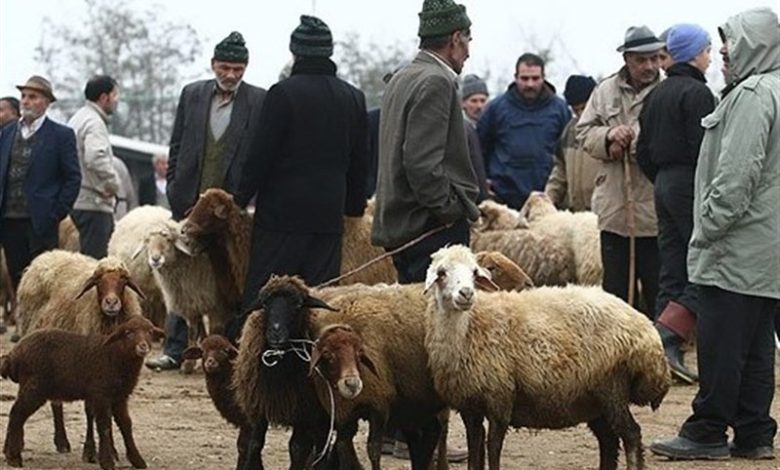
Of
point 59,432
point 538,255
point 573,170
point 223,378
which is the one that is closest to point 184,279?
point 538,255

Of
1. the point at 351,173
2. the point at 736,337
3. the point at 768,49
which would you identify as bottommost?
the point at 736,337

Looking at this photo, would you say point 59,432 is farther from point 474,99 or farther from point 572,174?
point 474,99

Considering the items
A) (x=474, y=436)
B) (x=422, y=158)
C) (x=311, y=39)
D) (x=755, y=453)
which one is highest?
(x=311, y=39)

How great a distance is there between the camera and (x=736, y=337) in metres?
10.8

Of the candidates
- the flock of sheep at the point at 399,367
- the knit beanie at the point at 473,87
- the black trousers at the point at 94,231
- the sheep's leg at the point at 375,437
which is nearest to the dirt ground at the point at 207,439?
the flock of sheep at the point at 399,367

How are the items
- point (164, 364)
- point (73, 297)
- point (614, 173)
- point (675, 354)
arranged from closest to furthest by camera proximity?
point (73, 297) → point (675, 354) → point (614, 173) → point (164, 364)

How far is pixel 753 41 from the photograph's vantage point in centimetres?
1085

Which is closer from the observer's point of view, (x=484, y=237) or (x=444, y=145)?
(x=444, y=145)

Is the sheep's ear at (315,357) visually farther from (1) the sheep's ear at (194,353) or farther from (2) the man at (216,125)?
(2) the man at (216,125)

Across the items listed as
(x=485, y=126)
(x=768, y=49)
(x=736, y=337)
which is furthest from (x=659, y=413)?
(x=485, y=126)

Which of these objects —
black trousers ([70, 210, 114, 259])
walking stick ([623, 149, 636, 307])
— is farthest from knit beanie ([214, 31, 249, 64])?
black trousers ([70, 210, 114, 259])

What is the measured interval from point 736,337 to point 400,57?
5650 centimetres

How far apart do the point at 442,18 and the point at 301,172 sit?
60.4 inches

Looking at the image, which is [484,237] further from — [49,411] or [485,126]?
[49,411]
